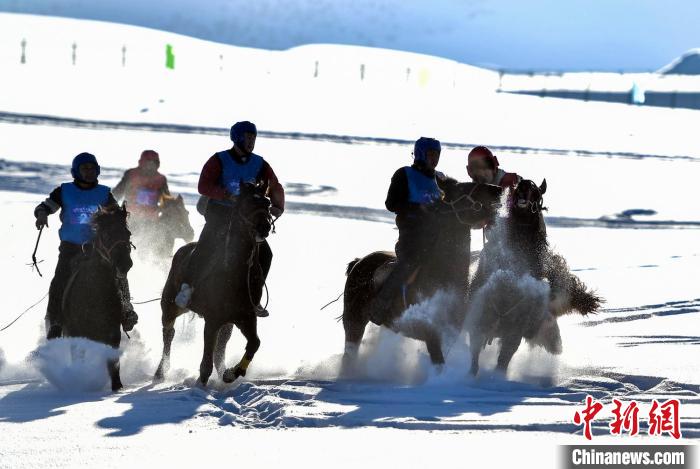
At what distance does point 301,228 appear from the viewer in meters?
25.1

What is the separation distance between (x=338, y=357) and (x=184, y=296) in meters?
2.02

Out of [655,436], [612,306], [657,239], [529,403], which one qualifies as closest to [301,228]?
[657,239]

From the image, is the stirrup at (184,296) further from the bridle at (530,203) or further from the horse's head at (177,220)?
the horse's head at (177,220)

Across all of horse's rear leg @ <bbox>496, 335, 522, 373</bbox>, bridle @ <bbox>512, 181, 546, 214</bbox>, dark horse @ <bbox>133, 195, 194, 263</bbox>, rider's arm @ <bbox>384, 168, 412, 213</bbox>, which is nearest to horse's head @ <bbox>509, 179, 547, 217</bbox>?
bridle @ <bbox>512, 181, 546, 214</bbox>

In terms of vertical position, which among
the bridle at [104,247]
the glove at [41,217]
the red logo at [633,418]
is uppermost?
the glove at [41,217]

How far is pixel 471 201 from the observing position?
10453mm

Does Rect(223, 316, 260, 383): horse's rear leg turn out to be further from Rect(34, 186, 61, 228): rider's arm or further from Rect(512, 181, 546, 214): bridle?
Rect(512, 181, 546, 214): bridle

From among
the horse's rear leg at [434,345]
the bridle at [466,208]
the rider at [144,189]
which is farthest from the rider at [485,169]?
the rider at [144,189]

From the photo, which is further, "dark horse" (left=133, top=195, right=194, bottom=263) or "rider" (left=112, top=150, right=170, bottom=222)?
"rider" (left=112, top=150, right=170, bottom=222)

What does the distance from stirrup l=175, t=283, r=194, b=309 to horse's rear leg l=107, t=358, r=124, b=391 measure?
2.46ft

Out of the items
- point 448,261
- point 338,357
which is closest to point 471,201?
point 448,261

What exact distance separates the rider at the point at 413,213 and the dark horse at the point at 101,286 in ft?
7.54

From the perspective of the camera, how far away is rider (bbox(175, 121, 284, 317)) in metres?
10.5

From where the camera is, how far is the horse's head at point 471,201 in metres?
10.5
